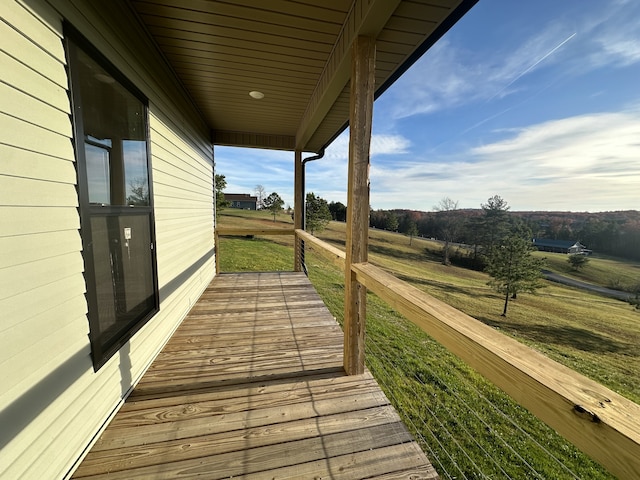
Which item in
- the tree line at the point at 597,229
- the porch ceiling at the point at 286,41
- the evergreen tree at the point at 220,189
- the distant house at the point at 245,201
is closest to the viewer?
the porch ceiling at the point at 286,41

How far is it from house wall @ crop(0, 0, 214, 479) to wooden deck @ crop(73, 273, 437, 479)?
0.84ft

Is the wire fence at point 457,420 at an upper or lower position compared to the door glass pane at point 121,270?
lower

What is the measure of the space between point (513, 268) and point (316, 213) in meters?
14.2

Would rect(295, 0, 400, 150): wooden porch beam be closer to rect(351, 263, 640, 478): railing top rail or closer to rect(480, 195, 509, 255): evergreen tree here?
rect(351, 263, 640, 478): railing top rail

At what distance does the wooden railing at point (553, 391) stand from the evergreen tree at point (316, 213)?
19.7 metres

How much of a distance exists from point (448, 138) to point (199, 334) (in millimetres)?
19795

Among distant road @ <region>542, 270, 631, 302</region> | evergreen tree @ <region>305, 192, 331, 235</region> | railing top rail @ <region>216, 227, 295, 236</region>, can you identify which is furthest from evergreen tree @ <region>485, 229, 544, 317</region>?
railing top rail @ <region>216, 227, 295, 236</region>

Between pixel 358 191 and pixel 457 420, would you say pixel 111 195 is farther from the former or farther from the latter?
pixel 457 420

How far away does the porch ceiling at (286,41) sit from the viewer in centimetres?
166

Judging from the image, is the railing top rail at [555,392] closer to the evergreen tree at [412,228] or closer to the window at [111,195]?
the window at [111,195]

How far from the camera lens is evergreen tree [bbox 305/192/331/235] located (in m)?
20.8

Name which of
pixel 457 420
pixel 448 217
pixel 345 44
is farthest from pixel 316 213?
pixel 457 420

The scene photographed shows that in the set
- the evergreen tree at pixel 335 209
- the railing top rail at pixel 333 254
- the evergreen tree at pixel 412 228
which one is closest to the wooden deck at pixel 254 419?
the railing top rail at pixel 333 254

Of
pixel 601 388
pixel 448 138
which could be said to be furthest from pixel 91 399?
pixel 448 138
